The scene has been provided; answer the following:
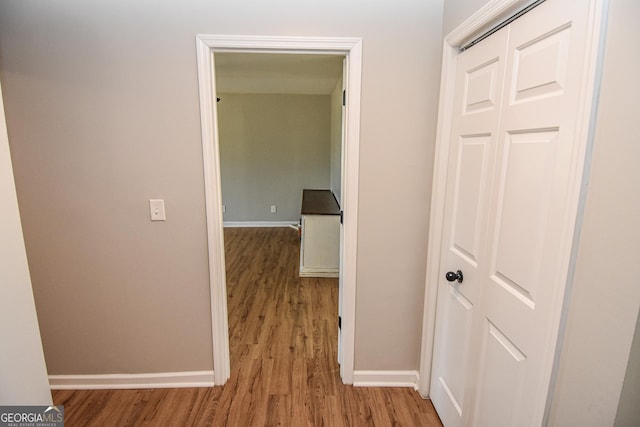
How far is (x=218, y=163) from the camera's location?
1.77 m

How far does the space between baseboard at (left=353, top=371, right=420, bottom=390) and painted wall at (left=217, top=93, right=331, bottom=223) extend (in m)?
4.10

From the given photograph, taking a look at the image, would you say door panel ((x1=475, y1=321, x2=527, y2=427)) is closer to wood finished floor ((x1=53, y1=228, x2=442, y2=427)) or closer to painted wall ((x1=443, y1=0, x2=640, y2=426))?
painted wall ((x1=443, y1=0, x2=640, y2=426))

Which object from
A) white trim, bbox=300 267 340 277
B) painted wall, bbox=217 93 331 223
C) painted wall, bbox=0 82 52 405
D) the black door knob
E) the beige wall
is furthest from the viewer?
painted wall, bbox=217 93 331 223

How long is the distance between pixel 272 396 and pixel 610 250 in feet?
5.92

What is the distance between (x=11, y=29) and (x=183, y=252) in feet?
4.37

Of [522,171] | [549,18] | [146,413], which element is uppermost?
[549,18]

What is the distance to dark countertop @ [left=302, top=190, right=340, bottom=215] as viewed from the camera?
364 centimetres

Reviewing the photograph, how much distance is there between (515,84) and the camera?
1105 mm

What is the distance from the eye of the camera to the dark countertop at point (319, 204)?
3643mm

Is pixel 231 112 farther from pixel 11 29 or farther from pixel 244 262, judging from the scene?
pixel 11 29

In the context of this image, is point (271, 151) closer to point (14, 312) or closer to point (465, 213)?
point (465, 213)

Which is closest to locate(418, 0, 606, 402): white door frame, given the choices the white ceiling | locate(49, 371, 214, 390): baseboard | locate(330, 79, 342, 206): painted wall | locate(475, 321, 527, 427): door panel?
locate(475, 321, 527, 427): door panel

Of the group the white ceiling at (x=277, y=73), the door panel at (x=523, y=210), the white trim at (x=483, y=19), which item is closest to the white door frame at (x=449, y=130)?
the white trim at (x=483, y=19)

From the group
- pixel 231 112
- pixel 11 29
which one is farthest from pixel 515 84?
pixel 231 112
